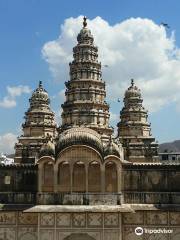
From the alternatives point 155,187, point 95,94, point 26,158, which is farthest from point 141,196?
point 26,158

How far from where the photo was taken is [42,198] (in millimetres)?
31094

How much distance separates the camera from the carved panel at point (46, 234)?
30.5 metres

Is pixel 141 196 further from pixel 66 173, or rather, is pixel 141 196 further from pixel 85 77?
pixel 85 77

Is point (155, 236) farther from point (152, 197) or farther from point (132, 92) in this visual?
point (132, 92)

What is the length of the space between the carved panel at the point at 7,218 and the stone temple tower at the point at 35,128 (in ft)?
70.7

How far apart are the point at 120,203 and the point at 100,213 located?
61.1 inches

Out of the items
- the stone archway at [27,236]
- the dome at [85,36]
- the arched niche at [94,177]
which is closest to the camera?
the arched niche at [94,177]

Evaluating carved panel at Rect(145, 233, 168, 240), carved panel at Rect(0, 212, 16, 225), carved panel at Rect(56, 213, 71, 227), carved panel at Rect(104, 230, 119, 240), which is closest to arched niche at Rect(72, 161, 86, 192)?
carved panel at Rect(56, 213, 71, 227)

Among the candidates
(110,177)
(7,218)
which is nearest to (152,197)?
(110,177)

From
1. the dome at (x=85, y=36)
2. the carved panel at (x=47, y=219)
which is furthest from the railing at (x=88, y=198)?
the dome at (x=85, y=36)

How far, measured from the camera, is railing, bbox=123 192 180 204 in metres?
32.1

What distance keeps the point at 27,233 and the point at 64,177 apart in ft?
16.2

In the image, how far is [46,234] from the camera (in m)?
30.6

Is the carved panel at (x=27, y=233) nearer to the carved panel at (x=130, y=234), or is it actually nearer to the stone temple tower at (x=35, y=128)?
the carved panel at (x=130, y=234)
